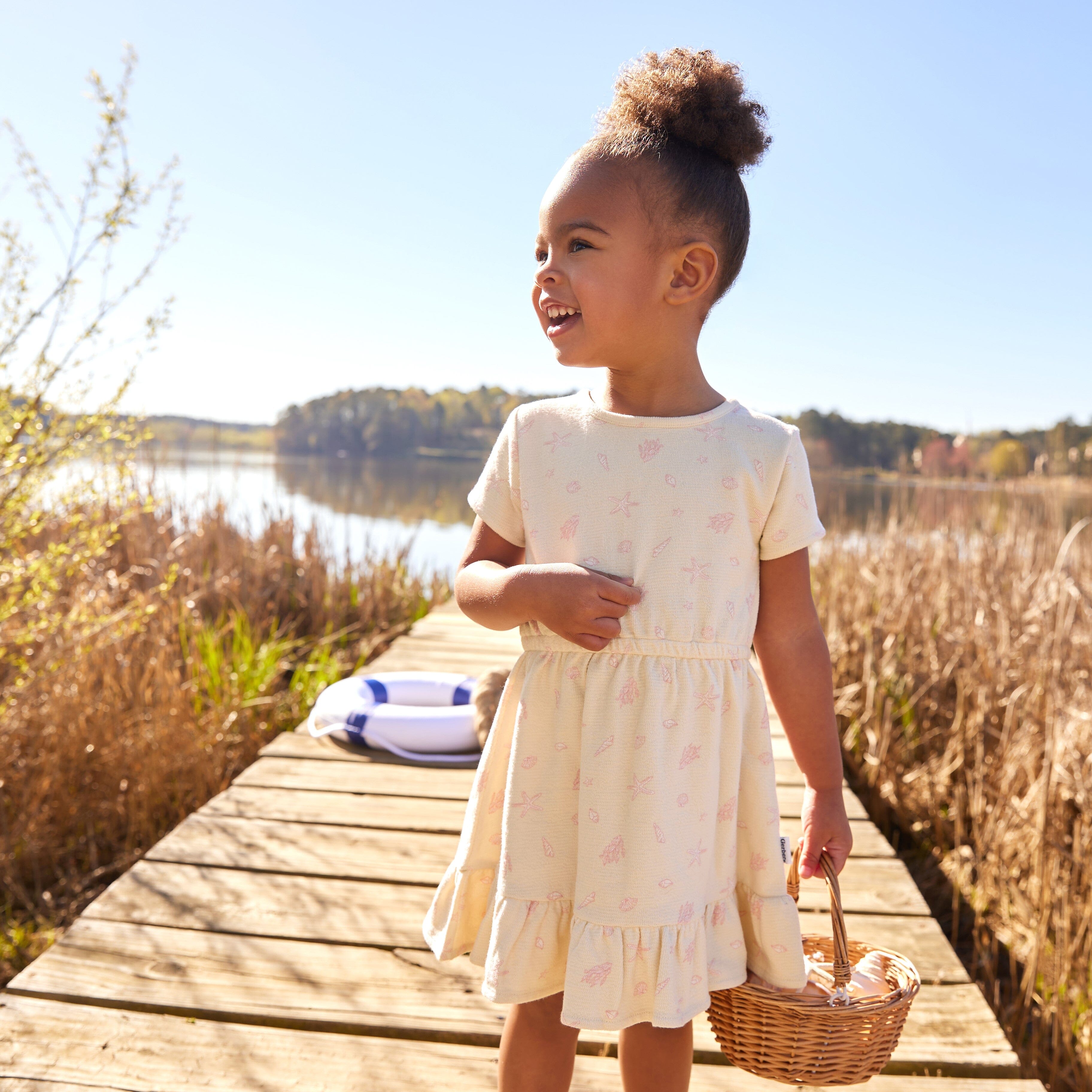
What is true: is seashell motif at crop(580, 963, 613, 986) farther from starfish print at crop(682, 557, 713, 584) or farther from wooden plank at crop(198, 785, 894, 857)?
wooden plank at crop(198, 785, 894, 857)

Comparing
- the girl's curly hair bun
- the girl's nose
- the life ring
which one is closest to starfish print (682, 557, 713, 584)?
the girl's nose

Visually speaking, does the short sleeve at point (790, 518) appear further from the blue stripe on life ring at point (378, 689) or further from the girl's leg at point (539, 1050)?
the blue stripe on life ring at point (378, 689)

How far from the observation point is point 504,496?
Result: 1.12m

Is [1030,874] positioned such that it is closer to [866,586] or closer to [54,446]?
[866,586]

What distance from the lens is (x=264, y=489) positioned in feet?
18.1

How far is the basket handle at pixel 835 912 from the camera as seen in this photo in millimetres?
1059

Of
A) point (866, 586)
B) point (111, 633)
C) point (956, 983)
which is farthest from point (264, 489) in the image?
point (956, 983)

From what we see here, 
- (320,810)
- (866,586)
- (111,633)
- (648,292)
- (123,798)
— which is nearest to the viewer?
(648,292)

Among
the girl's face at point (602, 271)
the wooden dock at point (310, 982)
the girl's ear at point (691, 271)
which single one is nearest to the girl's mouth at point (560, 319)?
the girl's face at point (602, 271)

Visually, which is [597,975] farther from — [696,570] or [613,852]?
[696,570]

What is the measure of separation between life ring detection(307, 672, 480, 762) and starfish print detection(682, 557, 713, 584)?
5.52 ft

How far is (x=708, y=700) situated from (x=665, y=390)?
1.20ft

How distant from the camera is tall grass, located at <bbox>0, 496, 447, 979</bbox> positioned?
2475 mm

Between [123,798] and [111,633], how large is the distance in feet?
1.82
